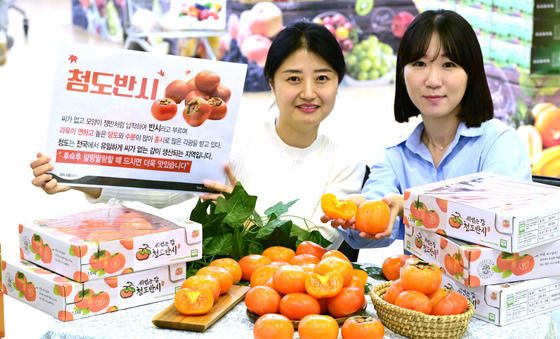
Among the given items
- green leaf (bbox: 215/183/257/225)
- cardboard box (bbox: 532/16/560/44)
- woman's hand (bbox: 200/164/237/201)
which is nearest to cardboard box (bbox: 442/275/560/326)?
green leaf (bbox: 215/183/257/225)

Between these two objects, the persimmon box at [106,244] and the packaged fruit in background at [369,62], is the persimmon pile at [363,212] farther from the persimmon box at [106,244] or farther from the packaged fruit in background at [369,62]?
the packaged fruit in background at [369,62]

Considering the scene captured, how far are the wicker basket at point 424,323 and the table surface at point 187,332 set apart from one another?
41mm

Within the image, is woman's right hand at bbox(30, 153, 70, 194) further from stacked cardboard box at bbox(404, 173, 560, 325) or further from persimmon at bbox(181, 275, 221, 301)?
stacked cardboard box at bbox(404, 173, 560, 325)

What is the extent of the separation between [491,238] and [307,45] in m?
1.03

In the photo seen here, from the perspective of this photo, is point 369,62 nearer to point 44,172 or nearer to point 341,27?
point 341,27

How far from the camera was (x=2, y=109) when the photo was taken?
8.80 metres

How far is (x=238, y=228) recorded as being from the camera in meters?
2.43

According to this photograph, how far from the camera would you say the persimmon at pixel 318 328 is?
186 cm

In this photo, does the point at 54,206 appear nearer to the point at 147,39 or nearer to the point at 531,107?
the point at 531,107

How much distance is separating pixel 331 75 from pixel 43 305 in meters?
1.16

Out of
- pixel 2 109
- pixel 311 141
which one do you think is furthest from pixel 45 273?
pixel 2 109

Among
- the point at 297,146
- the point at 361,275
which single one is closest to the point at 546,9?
the point at 297,146

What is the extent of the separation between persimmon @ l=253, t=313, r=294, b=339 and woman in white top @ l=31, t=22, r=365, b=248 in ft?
2.56

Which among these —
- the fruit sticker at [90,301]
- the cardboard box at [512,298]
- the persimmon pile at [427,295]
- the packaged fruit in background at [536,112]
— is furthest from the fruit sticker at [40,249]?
the packaged fruit in background at [536,112]
